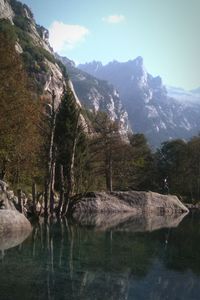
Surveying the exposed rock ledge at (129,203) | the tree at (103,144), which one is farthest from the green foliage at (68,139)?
the tree at (103,144)

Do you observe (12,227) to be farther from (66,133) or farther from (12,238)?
(66,133)

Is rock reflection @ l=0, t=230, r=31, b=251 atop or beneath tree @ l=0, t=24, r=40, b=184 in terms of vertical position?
beneath

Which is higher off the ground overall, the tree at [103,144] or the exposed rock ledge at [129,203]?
the tree at [103,144]

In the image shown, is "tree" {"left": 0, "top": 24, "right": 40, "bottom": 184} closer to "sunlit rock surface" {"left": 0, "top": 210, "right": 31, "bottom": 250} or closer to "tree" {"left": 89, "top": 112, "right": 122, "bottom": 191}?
"sunlit rock surface" {"left": 0, "top": 210, "right": 31, "bottom": 250}

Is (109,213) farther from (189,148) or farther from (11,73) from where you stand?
(189,148)

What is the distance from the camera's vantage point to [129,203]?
142 ft

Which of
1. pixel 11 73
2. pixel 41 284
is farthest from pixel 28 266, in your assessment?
pixel 11 73

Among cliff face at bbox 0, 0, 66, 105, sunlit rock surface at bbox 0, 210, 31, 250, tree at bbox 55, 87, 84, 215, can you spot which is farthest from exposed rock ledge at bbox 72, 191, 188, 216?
cliff face at bbox 0, 0, 66, 105

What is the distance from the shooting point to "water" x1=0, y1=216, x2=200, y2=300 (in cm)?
1109

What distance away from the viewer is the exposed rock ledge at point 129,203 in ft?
127

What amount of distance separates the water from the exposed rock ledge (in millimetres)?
Result: 14620

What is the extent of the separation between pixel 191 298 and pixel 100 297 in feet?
7.84

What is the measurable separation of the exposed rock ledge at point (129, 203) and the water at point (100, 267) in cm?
1462

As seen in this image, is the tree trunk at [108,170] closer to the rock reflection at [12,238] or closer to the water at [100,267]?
the water at [100,267]
